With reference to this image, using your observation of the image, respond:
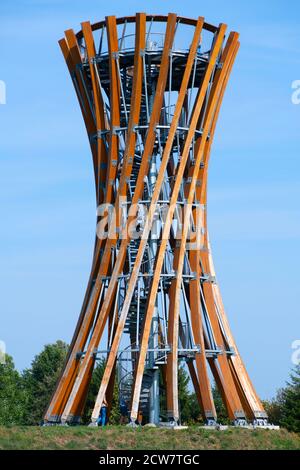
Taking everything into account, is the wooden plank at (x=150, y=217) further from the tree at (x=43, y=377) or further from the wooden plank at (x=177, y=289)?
the tree at (x=43, y=377)

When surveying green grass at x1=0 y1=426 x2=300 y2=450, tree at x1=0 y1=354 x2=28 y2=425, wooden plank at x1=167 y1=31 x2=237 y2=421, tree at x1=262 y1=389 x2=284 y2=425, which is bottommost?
green grass at x1=0 y1=426 x2=300 y2=450

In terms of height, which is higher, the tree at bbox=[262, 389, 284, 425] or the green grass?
the tree at bbox=[262, 389, 284, 425]

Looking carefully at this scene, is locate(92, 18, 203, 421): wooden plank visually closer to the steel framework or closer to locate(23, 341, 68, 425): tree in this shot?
the steel framework

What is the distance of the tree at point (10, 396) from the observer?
83000 mm

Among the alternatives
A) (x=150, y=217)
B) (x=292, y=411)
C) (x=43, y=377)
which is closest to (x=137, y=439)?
(x=150, y=217)

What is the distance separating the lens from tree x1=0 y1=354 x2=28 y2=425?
3268 inches

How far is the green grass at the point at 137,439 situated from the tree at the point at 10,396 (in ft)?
134

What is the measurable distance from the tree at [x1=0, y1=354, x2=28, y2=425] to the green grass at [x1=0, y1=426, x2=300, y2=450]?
4079cm

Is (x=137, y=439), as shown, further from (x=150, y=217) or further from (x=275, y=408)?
(x=275, y=408)

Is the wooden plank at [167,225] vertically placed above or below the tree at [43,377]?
below

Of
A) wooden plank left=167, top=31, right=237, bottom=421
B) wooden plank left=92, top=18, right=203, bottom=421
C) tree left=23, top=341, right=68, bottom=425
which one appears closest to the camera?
wooden plank left=167, top=31, right=237, bottom=421

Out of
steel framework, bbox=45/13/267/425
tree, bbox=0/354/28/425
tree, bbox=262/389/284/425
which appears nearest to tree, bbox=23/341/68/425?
tree, bbox=0/354/28/425

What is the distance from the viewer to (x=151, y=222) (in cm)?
4569

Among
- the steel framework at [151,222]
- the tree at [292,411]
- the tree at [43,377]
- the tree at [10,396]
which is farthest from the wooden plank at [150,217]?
the tree at [43,377]
